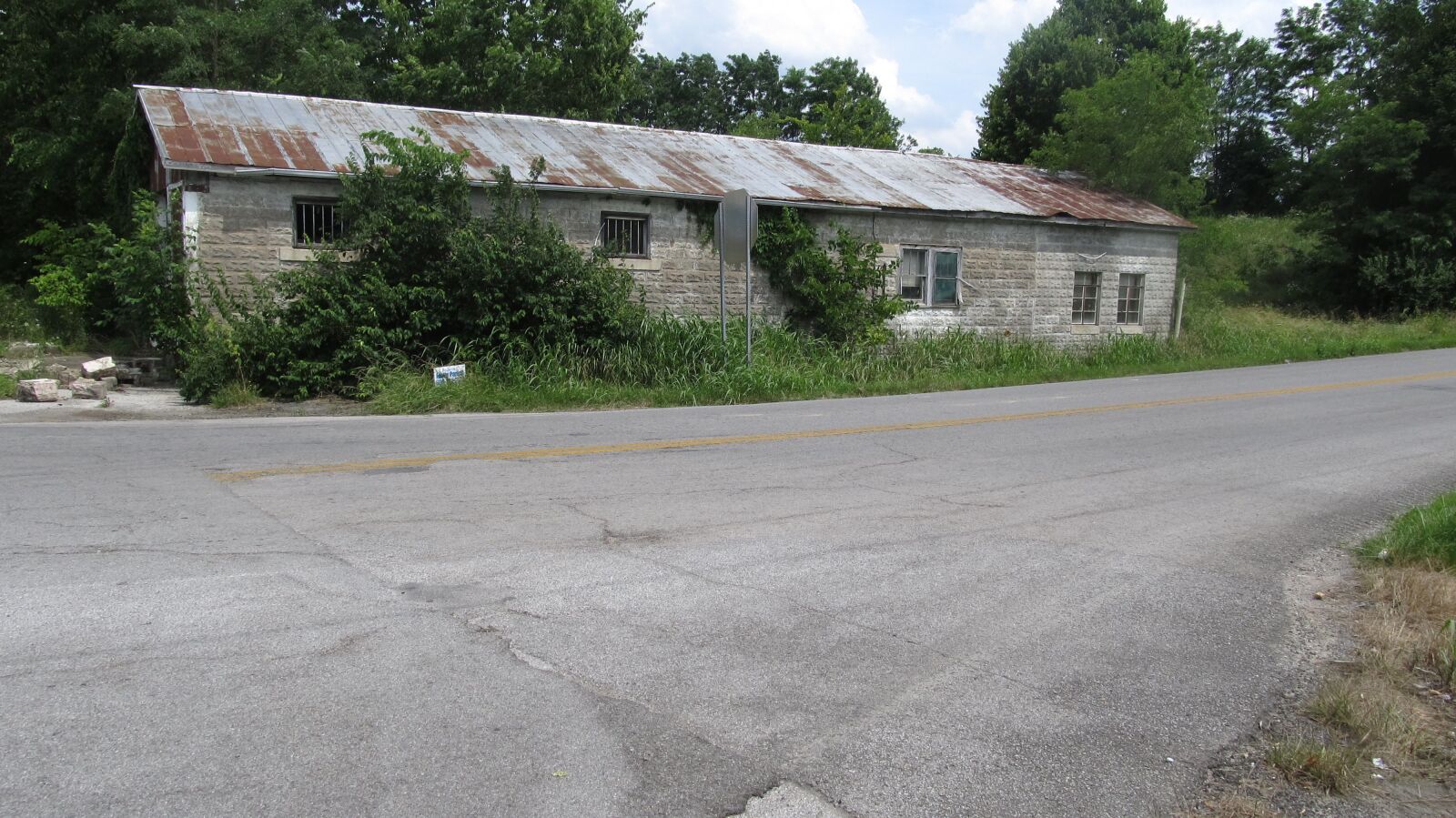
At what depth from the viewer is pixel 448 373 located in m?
13.8

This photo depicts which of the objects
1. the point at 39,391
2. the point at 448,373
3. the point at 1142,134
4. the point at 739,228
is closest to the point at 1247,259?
the point at 1142,134

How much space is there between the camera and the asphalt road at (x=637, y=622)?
3443 mm

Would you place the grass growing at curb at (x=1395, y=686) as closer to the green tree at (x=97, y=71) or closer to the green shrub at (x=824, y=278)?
the green shrub at (x=824, y=278)

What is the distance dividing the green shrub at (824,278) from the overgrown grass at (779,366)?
0.58m

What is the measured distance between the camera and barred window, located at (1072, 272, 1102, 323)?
23.5m

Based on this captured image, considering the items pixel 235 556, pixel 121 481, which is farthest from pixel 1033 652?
pixel 121 481

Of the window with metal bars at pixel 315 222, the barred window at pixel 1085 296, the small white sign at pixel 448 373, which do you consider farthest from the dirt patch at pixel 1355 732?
the barred window at pixel 1085 296

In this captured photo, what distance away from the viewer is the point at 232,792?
3.22m

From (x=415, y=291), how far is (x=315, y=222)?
2.88 m

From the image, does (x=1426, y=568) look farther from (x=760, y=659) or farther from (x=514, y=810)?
(x=514, y=810)

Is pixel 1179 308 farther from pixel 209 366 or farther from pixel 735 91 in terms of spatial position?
pixel 735 91

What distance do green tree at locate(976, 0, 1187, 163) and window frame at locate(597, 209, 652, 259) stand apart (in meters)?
23.6

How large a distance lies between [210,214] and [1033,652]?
47.3 ft

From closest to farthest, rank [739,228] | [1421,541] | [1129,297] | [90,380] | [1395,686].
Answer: [1395,686] → [1421,541] → [90,380] → [739,228] → [1129,297]
